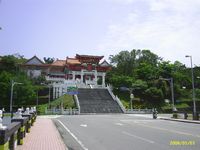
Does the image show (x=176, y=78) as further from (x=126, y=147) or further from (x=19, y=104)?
(x=126, y=147)

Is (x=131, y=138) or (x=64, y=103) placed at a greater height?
(x=64, y=103)

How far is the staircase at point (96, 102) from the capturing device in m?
60.5

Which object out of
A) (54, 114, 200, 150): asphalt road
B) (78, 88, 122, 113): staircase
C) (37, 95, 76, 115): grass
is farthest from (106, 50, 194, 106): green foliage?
(54, 114, 200, 150): asphalt road

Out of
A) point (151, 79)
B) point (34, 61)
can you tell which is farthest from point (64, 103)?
point (34, 61)

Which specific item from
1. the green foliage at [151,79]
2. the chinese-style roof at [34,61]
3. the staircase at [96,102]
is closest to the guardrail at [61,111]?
the staircase at [96,102]

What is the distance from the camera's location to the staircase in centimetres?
6050

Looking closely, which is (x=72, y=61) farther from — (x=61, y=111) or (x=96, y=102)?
(x=61, y=111)

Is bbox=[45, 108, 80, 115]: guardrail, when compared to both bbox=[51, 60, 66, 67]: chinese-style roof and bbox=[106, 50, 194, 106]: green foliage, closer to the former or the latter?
bbox=[106, 50, 194, 106]: green foliage

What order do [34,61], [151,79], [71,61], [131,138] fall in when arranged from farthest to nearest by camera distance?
1. [71,61]
2. [34,61]
3. [151,79]
4. [131,138]

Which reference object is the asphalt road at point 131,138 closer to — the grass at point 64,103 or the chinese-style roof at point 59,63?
the grass at point 64,103

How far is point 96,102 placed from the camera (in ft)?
216

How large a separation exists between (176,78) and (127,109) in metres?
24.4

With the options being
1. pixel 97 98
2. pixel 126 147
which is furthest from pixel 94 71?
pixel 126 147

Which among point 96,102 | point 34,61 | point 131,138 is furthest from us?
point 34,61
